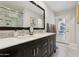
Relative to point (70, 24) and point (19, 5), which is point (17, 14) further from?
point (70, 24)

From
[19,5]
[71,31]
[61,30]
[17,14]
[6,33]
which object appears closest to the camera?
[6,33]

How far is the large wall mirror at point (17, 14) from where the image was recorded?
207cm

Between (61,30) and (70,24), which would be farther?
(61,30)

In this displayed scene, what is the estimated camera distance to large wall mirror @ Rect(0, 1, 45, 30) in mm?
2068

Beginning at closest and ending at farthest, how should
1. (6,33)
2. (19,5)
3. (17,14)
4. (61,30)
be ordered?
(6,33) → (17,14) → (19,5) → (61,30)

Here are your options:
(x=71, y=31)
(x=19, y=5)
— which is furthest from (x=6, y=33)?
(x=71, y=31)

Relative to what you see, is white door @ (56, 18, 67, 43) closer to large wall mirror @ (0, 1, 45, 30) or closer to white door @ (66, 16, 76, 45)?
white door @ (66, 16, 76, 45)

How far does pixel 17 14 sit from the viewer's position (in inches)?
98.5

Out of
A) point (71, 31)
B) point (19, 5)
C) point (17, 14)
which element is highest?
point (19, 5)

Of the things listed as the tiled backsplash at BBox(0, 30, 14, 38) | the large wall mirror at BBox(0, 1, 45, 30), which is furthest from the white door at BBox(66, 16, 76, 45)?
the tiled backsplash at BBox(0, 30, 14, 38)

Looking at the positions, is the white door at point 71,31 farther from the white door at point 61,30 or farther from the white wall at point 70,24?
the white door at point 61,30

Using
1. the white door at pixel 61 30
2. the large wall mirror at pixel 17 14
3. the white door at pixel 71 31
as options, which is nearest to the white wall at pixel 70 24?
the white door at pixel 71 31

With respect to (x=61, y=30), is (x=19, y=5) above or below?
above

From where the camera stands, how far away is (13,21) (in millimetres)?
2352
